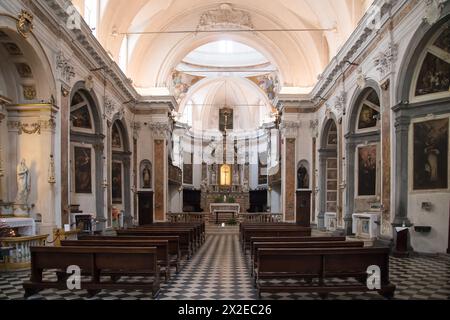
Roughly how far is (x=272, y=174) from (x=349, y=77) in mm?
12726

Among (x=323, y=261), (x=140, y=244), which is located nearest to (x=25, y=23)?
(x=140, y=244)

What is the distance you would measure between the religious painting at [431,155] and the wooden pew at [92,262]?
24.9ft

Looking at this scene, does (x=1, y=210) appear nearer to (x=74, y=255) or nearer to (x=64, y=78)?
(x=64, y=78)

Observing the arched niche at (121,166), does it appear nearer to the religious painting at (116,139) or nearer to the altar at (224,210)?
the religious painting at (116,139)

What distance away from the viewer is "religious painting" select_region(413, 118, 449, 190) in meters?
10.6

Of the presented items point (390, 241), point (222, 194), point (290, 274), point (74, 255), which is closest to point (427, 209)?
point (390, 241)

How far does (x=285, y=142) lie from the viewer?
23281 mm

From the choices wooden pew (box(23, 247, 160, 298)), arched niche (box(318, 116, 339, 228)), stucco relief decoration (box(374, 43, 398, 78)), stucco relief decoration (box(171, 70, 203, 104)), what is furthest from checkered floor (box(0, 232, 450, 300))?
stucco relief decoration (box(171, 70, 203, 104))

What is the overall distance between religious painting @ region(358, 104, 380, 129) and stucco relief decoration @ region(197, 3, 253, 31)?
32.3 ft

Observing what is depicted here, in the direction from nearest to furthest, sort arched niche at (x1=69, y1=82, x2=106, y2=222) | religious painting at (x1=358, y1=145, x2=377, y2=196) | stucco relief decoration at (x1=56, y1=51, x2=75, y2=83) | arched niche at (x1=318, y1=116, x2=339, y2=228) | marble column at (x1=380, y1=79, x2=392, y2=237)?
marble column at (x1=380, y1=79, x2=392, y2=237) < stucco relief decoration at (x1=56, y1=51, x2=75, y2=83) < religious painting at (x1=358, y1=145, x2=377, y2=196) < arched niche at (x1=69, y1=82, x2=106, y2=222) < arched niche at (x1=318, y1=116, x2=339, y2=228)

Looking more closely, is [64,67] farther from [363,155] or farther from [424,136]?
[363,155]

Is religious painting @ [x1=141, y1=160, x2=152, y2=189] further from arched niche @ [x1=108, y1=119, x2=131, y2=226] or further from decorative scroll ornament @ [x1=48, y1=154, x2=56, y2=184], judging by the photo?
decorative scroll ornament @ [x1=48, y1=154, x2=56, y2=184]

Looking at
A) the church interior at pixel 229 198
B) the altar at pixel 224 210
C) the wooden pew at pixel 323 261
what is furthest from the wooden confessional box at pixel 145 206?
the wooden pew at pixel 323 261

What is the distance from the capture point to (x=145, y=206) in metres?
23.0
